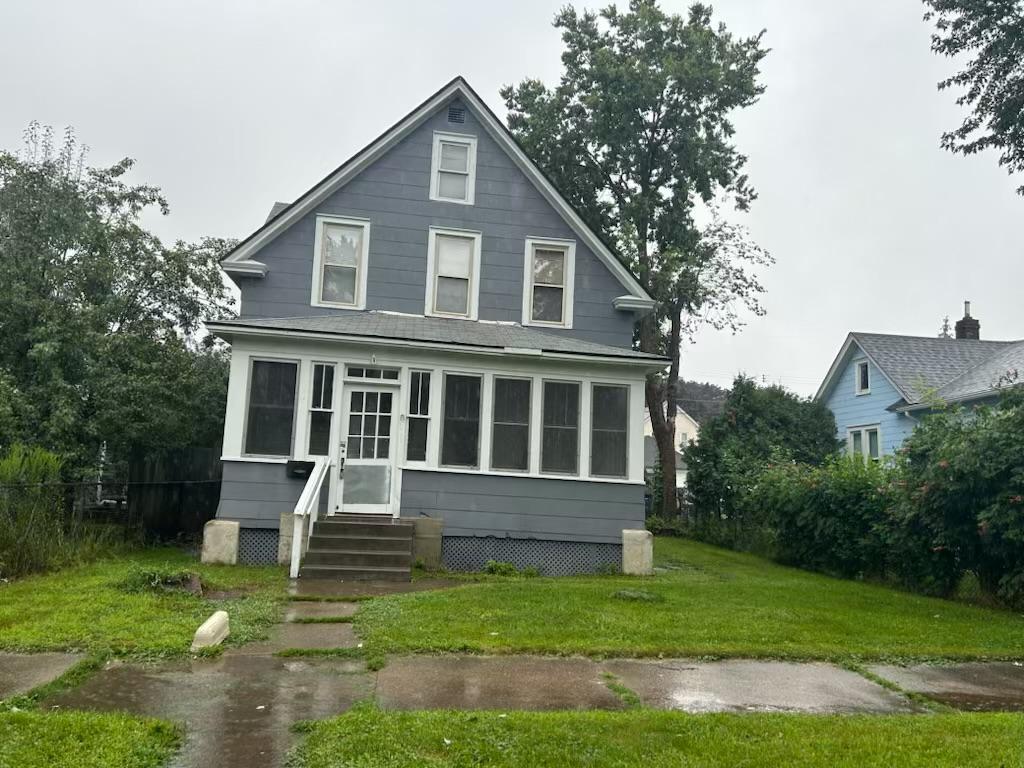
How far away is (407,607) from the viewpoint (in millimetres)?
8281

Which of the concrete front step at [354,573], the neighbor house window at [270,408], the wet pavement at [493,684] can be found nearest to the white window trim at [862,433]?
the concrete front step at [354,573]

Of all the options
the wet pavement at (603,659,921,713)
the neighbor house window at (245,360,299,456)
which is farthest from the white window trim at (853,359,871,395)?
the wet pavement at (603,659,921,713)

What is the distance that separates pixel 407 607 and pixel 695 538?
16.1 meters

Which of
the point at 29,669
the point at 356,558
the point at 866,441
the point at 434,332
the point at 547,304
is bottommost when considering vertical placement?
the point at 29,669

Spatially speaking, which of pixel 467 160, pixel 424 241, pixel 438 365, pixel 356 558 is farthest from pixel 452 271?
pixel 356 558

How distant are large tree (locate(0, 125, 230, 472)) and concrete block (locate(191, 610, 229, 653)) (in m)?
8.22

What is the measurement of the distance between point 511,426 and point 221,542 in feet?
15.9

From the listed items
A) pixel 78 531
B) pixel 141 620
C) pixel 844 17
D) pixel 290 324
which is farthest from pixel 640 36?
pixel 141 620

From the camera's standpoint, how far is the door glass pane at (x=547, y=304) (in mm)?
14445

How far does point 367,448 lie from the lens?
1270 cm

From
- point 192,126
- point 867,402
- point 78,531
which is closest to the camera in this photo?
point 78,531

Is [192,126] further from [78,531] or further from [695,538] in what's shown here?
[695,538]

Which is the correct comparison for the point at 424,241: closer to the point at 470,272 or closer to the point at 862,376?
the point at 470,272

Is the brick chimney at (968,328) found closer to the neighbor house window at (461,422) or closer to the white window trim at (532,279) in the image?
the white window trim at (532,279)
